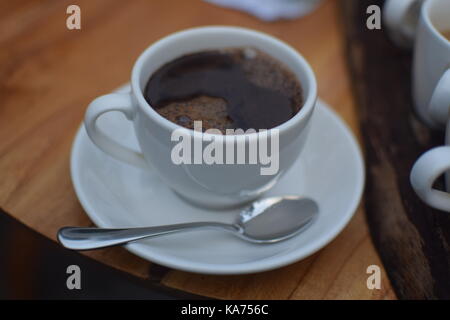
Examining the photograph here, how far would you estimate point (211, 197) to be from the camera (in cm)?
79

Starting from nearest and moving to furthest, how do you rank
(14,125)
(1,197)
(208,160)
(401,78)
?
(208,160), (1,197), (14,125), (401,78)

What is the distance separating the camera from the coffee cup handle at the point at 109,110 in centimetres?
75

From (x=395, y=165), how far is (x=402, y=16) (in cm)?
30

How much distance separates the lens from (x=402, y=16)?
39.5 inches

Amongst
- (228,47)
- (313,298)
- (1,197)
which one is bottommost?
(313,298)

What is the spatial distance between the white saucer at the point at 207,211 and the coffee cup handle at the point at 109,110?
49 millimetres

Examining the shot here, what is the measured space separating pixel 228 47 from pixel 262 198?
26cm

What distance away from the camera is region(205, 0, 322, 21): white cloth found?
1.26 m

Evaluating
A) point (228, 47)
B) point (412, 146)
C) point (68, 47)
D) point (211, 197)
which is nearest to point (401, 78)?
point (412, 146)

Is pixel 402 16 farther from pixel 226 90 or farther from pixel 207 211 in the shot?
pixel 207 211

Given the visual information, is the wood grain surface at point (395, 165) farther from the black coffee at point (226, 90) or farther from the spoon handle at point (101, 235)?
the spoon handle at point (101, 235)

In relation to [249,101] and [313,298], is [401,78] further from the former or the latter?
[313,298]

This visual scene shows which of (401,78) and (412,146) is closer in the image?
(412,146)

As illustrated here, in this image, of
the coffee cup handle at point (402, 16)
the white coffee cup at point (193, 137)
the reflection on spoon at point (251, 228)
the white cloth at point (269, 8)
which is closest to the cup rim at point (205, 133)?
the white coffee cup at point (193, 137)
